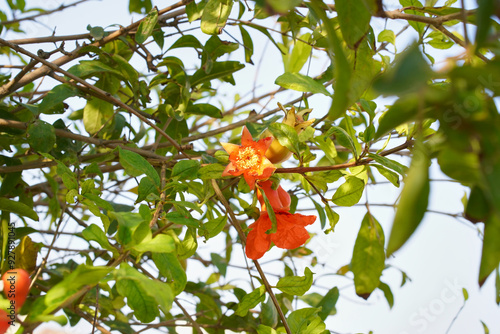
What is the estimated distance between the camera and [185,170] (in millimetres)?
666

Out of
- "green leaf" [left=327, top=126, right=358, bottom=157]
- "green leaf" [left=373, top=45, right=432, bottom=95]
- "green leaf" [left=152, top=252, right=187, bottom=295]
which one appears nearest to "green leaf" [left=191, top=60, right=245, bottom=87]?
"green leaf" [left=327, top=126, right=358, bottom=157]

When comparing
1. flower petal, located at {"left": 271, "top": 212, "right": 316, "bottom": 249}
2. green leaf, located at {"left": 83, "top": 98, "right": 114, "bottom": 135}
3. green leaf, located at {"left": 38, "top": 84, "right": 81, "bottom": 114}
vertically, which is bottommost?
flower petal, located at {"left": 271, "top": 212, "right": 316, "bottom": 249}

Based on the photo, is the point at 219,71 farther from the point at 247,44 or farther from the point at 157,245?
the point at 157,245

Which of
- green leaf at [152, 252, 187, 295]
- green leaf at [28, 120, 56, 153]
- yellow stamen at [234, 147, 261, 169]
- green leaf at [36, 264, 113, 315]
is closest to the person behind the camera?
green leaf at [36, 264, 113, 315]

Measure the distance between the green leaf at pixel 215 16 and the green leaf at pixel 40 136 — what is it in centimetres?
35

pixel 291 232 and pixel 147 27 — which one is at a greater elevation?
pixel 147 27

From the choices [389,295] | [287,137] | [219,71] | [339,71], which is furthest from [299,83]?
[389,295]

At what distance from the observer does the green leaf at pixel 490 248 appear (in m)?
0.30

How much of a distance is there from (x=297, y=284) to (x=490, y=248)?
1.37 ft

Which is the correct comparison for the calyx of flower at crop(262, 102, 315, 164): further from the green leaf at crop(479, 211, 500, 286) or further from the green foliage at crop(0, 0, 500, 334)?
the green leaf at crop(479, 211, 500, 286)

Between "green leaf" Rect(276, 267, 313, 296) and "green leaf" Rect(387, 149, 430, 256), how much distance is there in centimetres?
43

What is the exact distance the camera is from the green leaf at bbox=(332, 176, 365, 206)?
648 millimetres

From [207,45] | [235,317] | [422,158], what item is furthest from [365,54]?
[235,317]

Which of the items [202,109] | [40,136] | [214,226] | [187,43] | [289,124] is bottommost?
[214,226]
